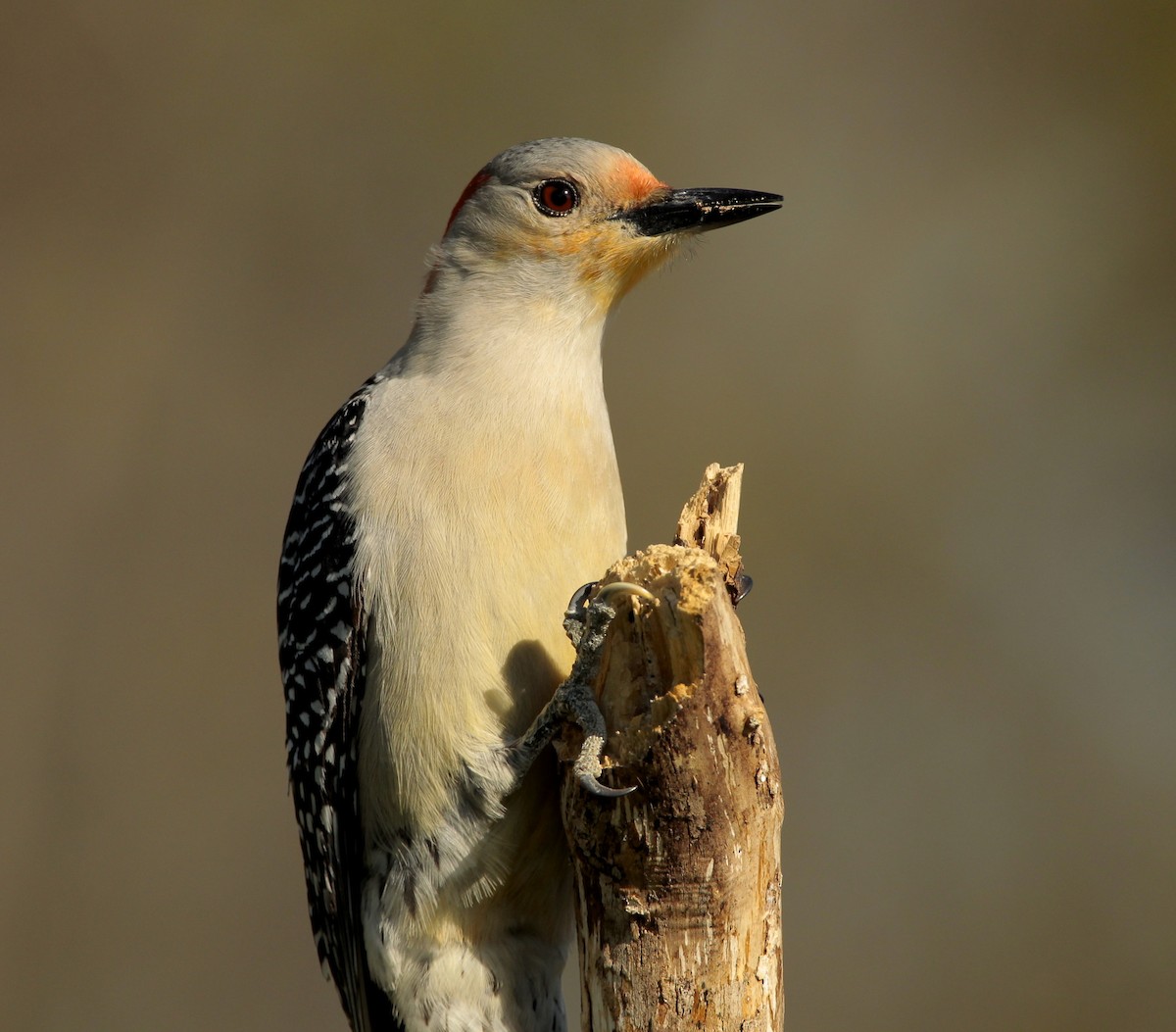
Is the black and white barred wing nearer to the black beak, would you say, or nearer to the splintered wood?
the splintered wood

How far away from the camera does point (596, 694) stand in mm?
3082

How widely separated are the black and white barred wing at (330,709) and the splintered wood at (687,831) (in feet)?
3.46

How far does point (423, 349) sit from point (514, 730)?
4.52ft

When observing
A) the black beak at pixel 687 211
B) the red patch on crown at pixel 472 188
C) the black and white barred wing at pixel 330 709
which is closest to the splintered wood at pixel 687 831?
the black and white barred wing at pixel 330 709

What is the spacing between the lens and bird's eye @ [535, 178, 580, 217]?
4020mm

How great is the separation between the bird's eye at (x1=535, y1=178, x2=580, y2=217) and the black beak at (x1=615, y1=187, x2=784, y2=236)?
169 millimetres

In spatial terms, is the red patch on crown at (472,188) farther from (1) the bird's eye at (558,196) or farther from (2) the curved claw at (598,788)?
(2) the curved claw at (598,788)

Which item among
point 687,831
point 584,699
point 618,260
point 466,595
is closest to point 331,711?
point 466,595

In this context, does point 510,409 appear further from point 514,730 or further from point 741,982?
point 741,982

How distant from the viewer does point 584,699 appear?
10.2 ft

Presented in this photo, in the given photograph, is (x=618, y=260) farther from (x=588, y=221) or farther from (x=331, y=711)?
(x=331, y=711)

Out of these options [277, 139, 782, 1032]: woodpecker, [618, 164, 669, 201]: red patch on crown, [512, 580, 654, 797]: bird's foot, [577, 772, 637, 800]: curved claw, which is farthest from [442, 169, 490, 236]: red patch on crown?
[577, 772, 637, 800]: curved claw

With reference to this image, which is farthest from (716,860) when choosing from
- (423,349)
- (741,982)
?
(423,349)

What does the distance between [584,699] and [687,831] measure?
19.2 inches
